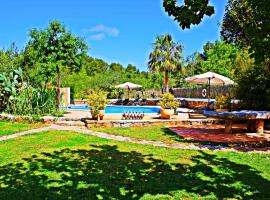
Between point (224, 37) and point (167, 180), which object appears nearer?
point (167, 180)

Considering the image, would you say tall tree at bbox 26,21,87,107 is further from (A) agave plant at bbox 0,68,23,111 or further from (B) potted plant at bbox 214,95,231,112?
(B) potted plant at bbox 214,95,231,112

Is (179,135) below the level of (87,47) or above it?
below

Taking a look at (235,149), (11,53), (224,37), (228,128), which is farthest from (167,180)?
(11,53)

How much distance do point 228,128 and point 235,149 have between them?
11.8ft

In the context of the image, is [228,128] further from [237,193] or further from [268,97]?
[237,193]

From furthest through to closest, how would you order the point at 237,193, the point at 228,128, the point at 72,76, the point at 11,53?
the point at 72,76 → the point at 11,53 → the point at 228,128 → the point at 237,193

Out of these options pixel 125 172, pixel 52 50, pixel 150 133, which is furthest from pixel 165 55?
pixel 125 172

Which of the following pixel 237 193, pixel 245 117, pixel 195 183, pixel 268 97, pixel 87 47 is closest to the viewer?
pixel 237 193

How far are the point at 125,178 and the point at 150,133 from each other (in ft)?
19.3

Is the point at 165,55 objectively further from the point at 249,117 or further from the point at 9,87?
the point at 249,117

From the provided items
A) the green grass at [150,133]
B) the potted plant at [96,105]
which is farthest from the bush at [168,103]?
the potted plant at [96,105]

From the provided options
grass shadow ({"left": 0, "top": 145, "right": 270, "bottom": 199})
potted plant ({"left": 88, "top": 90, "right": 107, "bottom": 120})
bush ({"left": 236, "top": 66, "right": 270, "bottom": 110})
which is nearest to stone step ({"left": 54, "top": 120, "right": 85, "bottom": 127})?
potted plant ({"left": 88, "top": 90, "right": 107, "bottom": 120})

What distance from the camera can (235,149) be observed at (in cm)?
912

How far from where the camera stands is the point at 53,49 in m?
19.0
